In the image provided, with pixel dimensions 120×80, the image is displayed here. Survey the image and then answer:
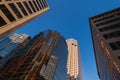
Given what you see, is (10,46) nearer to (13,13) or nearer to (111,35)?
(13,13)

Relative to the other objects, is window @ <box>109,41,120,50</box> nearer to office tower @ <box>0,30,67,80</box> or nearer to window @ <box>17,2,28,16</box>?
window @ <box>17,2,28,16</box>

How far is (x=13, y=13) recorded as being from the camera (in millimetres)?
34531

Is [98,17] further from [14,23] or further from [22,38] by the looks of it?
[22,38]

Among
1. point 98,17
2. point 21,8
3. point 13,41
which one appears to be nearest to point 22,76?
point 98,17

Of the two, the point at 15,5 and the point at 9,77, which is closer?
the point at 15,5

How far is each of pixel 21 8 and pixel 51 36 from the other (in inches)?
4011

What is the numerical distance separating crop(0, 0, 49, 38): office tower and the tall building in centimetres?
8672

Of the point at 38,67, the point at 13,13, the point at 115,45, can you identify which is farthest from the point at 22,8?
the point at 38,67

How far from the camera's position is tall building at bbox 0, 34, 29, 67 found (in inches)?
5074

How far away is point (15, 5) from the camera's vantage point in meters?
35.9

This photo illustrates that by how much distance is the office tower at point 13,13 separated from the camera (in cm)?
3172

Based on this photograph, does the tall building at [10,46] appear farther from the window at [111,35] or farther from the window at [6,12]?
the window at [111,35]

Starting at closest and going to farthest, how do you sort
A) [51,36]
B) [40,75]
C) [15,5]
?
[15,5] → [40,75] → [51,36]

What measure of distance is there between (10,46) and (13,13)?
122m
